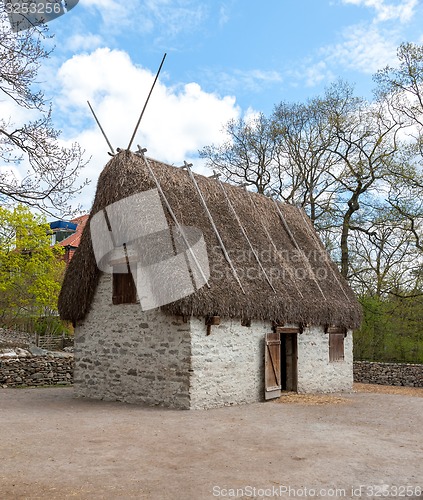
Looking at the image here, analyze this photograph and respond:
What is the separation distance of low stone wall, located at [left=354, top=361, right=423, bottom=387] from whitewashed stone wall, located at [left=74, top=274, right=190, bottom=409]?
11.0 m

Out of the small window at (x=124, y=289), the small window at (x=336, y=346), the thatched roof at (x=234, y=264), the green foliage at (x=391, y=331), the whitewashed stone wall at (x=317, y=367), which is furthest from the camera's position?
the green foliage at (x=391, y=331)

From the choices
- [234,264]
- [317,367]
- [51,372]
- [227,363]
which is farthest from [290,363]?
[51,372]

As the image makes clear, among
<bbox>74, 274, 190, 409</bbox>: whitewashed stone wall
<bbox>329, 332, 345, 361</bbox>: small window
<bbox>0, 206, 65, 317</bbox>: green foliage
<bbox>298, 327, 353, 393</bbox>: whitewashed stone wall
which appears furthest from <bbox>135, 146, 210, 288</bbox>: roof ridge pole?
<bbox>0, 206, 65, 317</bbox>: green foliage

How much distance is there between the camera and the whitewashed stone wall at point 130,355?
428 inches

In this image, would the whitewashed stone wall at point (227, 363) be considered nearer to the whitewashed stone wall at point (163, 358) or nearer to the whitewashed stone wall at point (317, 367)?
the whitewashed stone wall at point (163, 358)

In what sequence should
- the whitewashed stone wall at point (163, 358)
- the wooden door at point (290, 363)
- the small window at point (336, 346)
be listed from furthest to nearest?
the small window at point (336, 346) → the wooden door at point (290, 363) → the whitewashed stone wall at point (163, 358)

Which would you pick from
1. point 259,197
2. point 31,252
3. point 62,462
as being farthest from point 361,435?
point 31,252

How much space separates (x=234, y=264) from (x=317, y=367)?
4.39 metres

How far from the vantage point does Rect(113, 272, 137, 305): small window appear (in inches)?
464

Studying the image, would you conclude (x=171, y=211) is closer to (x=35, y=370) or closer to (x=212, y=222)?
(x=212, y=222)

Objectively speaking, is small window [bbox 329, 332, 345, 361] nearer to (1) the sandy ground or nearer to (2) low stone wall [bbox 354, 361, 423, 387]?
(1) the sandy ground

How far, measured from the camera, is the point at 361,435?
8453 mm

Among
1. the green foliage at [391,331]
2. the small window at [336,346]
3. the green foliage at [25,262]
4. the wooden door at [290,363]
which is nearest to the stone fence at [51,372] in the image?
the green foliage at [391,331]

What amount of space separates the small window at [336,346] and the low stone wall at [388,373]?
4.42 metres
